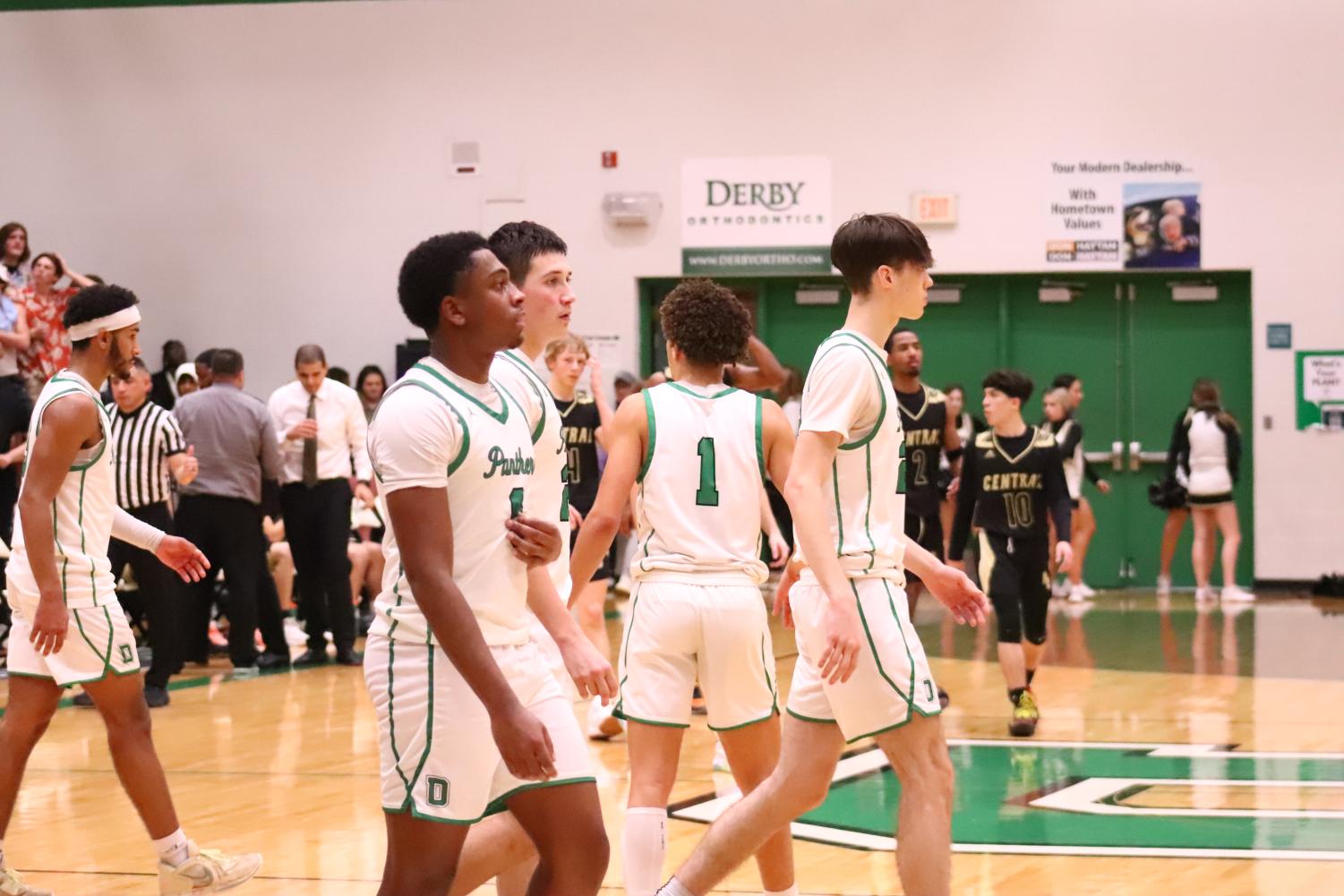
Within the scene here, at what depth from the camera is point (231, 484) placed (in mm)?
10047

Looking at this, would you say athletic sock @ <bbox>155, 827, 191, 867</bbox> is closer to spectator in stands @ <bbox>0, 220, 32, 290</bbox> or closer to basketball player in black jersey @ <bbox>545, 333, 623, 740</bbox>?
basketball player in black jersey @ <bbox>545, 333, 623, 740</bbox>

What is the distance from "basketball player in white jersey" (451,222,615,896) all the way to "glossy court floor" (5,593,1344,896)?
172cm

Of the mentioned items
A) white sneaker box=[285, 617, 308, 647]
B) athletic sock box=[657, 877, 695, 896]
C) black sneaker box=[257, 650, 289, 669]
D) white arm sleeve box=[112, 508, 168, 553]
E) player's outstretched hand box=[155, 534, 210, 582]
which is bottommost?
white sneaker box=[285, 617, 308, 647]

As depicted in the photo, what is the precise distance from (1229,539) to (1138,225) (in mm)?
2984

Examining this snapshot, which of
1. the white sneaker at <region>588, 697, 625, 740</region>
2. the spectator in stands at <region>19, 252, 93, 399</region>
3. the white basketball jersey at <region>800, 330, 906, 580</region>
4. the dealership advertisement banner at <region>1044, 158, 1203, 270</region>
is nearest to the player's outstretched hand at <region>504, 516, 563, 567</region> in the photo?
the white basketball jersey at <region>800, 330, 906, 580</region>

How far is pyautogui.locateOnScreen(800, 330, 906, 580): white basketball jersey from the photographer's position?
402cm

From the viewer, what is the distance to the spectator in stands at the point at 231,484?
33.0 ft

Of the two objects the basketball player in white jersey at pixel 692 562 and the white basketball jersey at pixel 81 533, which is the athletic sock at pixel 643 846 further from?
the white basketball jersey at pixel 81 533

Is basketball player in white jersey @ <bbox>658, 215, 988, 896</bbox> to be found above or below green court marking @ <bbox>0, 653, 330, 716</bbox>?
above

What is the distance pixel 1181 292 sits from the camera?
1549 centimetres

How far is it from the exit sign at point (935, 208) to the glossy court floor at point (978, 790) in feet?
19.6

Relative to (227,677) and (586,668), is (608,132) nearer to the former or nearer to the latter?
(227,677)

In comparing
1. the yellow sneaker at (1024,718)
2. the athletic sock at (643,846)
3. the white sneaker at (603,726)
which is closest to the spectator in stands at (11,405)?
the white sneaker at (603,726)

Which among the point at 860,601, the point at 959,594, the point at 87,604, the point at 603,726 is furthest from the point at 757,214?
the point at 860,601
